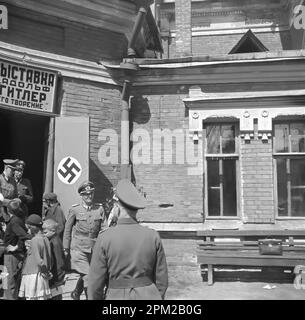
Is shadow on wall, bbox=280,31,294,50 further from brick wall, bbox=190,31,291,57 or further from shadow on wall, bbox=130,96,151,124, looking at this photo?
shadow on wall, bbox=130,96,151,124

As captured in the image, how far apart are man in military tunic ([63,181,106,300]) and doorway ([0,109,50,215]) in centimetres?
384

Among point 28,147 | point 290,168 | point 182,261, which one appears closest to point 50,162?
point 28,147

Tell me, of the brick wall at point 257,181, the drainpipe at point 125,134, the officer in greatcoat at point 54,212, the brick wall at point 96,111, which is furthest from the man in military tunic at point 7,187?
the brick wall at point 257,181

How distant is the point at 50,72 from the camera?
7594mm

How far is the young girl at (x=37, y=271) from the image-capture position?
4.65 meters

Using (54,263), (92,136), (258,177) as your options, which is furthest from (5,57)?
(258,177)

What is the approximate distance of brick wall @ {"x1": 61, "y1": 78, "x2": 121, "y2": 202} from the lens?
25.8 ft

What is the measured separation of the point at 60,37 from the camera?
790cm

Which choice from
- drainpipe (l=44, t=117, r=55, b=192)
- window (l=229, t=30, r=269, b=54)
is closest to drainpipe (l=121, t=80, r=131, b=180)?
drainpipe (l=44, t=117, r=55, b=192)

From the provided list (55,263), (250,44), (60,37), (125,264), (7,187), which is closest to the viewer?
(125,264)

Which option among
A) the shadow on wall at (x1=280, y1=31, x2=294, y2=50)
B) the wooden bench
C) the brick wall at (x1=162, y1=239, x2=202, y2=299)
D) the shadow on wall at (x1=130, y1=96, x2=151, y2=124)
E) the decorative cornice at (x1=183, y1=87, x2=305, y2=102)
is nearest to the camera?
the wooden bench

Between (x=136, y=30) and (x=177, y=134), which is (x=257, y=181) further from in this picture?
(x=136, y=30)

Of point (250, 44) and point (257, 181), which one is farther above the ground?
point (250, 44)

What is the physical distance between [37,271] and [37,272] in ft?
0.04
